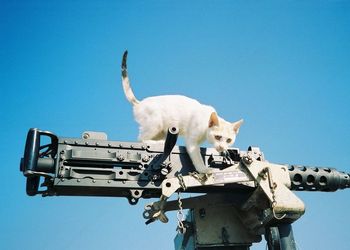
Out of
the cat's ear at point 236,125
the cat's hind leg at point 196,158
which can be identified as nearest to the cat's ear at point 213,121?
the cat's ear at point 236,125

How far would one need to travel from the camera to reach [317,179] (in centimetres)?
410

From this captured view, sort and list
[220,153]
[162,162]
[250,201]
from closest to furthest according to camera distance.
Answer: [162,162] < [250,201] < [220,153]

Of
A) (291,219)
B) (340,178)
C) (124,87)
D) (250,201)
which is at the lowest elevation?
(291,219)

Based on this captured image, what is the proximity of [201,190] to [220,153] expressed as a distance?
63 cm

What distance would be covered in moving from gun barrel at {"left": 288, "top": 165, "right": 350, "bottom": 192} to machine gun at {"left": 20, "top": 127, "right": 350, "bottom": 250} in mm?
17

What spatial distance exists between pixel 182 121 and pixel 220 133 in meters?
0.57

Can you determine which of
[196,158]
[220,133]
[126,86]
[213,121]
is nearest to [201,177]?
[196,158]

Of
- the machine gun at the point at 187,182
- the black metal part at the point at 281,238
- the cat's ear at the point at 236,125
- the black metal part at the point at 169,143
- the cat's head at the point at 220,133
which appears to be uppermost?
the cat's ear at the point at 236,125

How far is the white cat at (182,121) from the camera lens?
4.17 meters

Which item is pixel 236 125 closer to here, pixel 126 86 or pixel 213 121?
pixel 213 121

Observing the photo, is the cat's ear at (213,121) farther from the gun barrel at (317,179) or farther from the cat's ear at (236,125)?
the gun barrel at (317,179)

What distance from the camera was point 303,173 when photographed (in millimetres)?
4000

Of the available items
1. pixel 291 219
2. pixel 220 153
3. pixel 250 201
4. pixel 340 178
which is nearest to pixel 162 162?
pixel 220 153

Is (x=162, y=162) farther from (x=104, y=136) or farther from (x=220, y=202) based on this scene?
(x=220, y=202)
